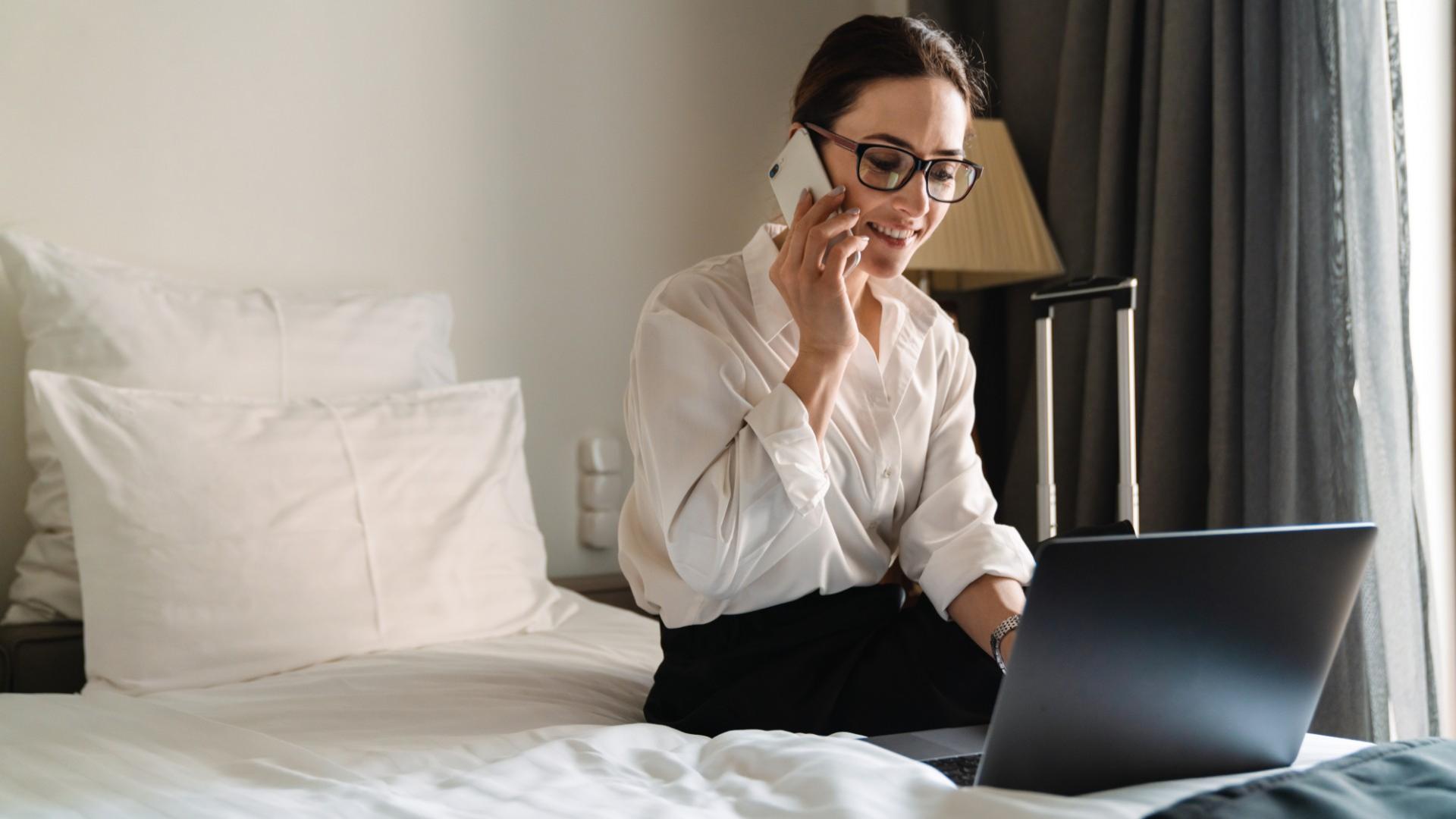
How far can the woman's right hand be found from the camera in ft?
4.48

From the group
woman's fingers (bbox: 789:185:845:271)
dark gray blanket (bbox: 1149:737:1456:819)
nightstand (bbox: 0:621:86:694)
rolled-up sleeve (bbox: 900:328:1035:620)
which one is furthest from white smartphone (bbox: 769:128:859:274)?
nightstand (bbox: 0:621:86:694)

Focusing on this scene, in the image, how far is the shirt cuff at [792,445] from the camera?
1.30m

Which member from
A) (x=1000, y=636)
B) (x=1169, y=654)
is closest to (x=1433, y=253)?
(x=1000, y=636)

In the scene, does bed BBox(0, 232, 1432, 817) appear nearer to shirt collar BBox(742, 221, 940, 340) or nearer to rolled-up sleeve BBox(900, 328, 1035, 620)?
rolled-up sleeve BBox(900, 328, 1035, 620)

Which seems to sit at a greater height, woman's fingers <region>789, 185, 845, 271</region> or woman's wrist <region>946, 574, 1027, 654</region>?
woman's fingers <region>789, 185, 845, 271</region>

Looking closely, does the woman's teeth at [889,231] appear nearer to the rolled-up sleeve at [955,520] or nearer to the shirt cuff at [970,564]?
the rolled-up sleeve at [955,520]

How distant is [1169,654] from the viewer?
2.93 feet

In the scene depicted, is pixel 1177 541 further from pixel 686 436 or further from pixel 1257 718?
pixel 686 436

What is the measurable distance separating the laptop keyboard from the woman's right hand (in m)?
0.49

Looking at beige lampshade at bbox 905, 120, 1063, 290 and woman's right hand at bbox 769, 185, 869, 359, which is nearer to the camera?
woman's right hand at bbox 769, 185, 869, 359

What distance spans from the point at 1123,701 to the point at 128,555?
1.34 meters

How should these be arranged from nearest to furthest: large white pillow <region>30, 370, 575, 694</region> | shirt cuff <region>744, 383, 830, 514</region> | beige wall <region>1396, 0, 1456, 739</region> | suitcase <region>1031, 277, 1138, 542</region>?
shirt cuff <region>744, 383, 830, 514</region>, large white pillow <region>30, 370, 575, 694</region>, suitcase <region>1031, 277, 1138, 542</region>, beige wall <region>1396, 0, 1456, 739</region>

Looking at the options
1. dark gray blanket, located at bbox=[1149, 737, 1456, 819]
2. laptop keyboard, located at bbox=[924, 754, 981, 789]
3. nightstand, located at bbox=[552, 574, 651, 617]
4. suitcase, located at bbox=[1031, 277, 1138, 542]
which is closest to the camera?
dark gray blanket, located at bbox=[1149, 737, 1456, 819]

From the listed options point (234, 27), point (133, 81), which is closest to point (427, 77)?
point (234, 27)
